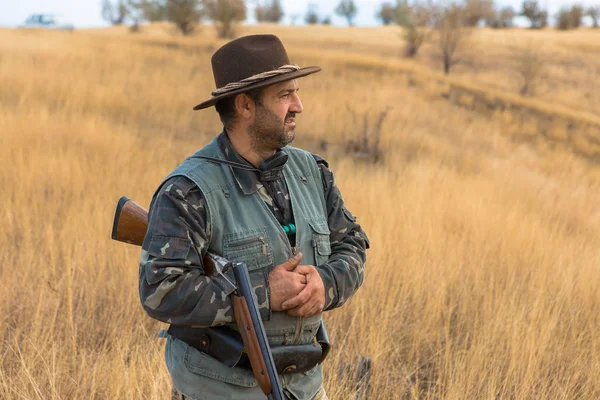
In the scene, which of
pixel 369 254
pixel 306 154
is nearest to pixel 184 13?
pixel 369 254

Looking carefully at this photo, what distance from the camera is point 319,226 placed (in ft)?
7.19

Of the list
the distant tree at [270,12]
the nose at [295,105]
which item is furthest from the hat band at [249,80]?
the distant tree at [270,12]

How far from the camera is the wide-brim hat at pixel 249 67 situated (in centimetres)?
211

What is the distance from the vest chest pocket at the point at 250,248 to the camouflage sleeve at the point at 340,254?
19 cm

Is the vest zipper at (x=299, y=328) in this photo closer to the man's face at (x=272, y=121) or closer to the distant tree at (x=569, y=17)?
the man's face at (x=272, y=121)

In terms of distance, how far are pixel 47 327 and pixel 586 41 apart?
44.1 metres

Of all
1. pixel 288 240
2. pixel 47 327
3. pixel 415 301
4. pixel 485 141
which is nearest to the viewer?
pixel 288 240

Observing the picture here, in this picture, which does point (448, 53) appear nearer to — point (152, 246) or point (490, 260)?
point (490, 260)

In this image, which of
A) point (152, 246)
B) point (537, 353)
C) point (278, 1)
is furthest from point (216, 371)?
point (278, 1)

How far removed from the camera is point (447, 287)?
4.65 meters

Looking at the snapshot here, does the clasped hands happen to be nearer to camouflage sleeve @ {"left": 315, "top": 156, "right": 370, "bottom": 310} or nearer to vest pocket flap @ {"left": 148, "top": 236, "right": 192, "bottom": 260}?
camouflage sleeve @ {"left": 315, "top": 156, "right": 370, "bottom": 310}

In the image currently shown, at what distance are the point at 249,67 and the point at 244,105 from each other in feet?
0.43

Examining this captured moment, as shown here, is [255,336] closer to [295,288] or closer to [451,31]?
[295,288]

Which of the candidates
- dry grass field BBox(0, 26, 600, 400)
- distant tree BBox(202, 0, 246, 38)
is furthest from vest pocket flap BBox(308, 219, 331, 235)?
distant tree BBox(202, 0, 246, 38)
